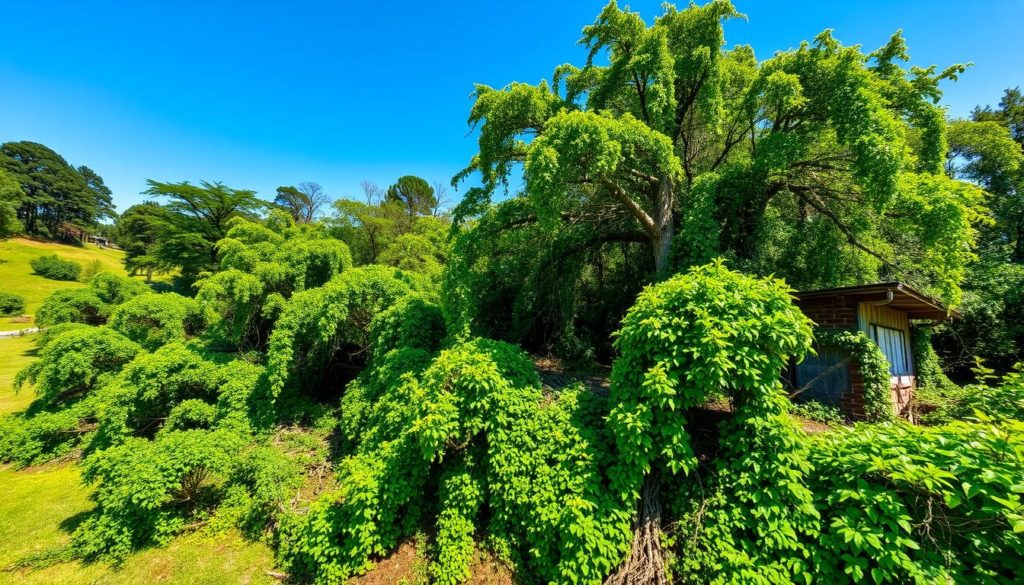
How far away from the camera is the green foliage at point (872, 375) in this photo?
5352mm

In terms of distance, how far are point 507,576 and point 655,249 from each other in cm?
668

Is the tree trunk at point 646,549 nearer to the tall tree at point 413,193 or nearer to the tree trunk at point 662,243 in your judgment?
the tree trunk at point 662,243

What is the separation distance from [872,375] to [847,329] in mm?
811

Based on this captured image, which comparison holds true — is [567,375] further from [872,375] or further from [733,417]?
[872,375]

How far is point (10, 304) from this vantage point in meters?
25.2

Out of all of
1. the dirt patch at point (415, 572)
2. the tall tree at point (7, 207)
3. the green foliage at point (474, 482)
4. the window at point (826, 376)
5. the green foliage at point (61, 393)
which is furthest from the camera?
the tall tree at point (7, 207)

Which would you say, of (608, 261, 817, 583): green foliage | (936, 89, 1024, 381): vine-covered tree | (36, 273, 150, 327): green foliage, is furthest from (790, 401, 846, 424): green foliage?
(36, 273, 150, 327): green foliage

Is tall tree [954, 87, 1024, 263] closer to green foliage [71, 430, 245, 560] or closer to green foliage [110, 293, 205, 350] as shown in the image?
green foliage [71, 430, 245, 560]

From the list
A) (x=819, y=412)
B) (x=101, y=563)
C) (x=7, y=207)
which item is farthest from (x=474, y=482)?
(x=7, y=207)

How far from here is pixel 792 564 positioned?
297 centimetres

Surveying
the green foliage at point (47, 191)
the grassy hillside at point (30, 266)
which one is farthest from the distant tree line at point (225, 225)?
the green foliage at point (47, 191)

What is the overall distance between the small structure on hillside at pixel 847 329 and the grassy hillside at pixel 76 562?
338 inches

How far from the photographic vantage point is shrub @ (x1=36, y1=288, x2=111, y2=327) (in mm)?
12297

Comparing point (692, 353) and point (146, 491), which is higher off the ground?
point (692, 353)
